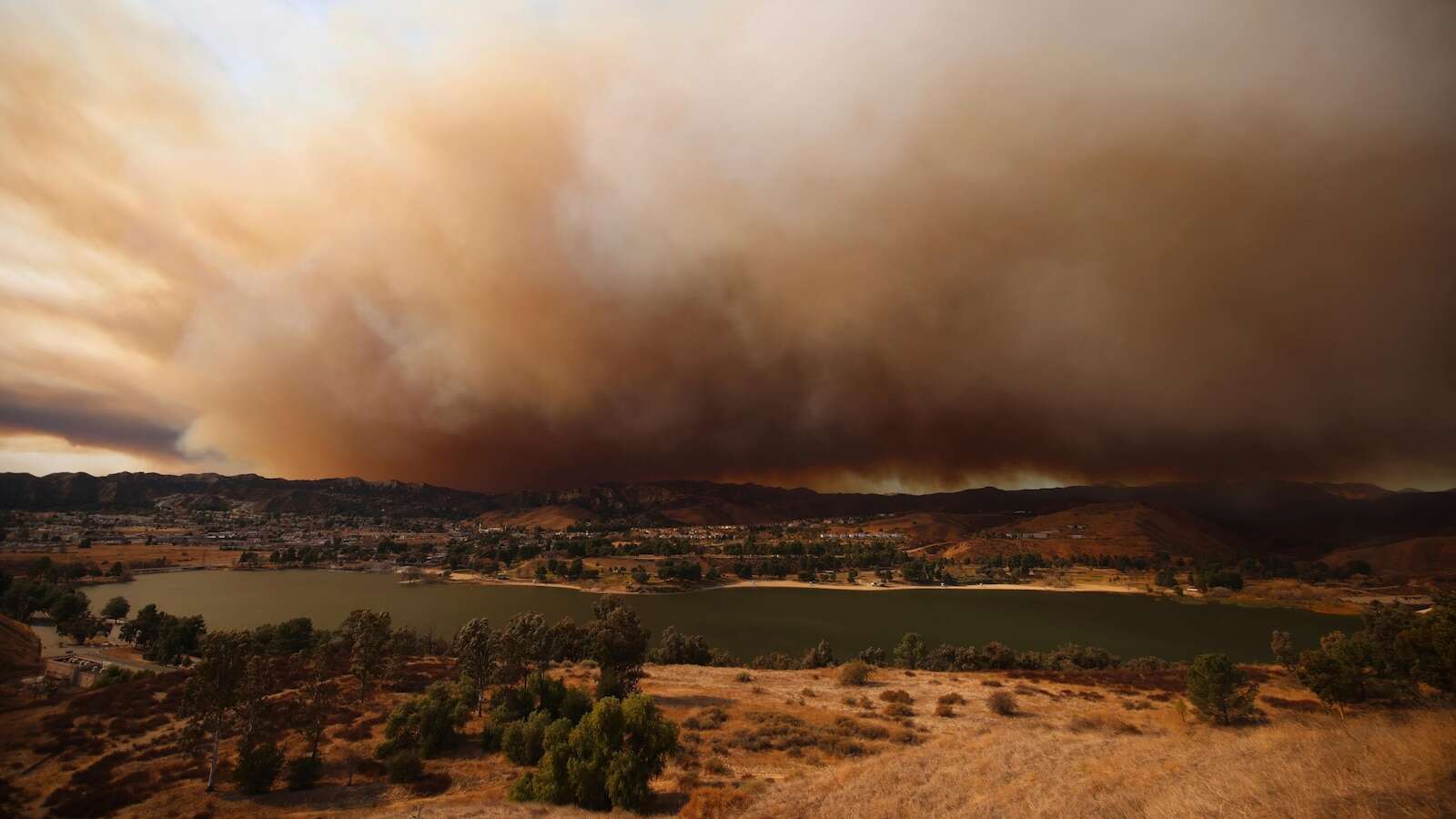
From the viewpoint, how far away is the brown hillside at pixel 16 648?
5225cm

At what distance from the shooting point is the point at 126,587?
468 ft

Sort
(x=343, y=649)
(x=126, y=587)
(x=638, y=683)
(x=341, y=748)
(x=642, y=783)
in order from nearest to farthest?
(x=642, y=783) → (x=341, y=748) → (x=638, y=683) → (x=343, y=649) → (x=126, y=587)

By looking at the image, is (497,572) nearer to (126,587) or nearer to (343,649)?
(126,587)

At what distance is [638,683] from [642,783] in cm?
2787

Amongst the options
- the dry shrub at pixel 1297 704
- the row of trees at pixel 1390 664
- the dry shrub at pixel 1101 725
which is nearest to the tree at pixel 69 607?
the dry shrub at pixel 1101 725

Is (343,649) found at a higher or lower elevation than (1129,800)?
lower

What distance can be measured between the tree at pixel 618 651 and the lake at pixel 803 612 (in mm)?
47531

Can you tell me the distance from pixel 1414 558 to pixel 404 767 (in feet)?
887

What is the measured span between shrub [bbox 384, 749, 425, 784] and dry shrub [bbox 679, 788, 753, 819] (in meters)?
15.2

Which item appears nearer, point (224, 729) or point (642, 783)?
point (642, 783)

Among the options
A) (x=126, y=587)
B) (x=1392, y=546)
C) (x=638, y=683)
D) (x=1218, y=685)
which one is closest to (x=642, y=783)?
(x=638, y=683)

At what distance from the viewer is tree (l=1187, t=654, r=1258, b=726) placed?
36.2 meters

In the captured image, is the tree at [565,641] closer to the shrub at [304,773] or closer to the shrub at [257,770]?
the shrub at [304,773]

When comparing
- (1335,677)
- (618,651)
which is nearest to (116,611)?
(618,651)
